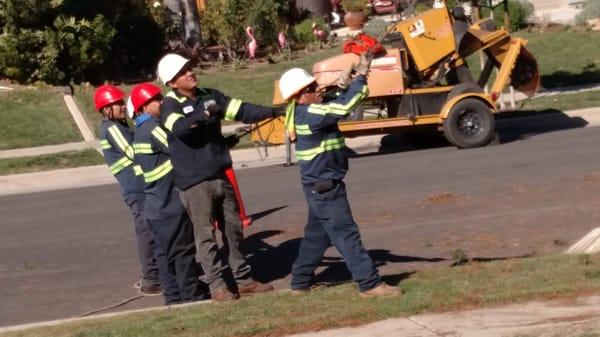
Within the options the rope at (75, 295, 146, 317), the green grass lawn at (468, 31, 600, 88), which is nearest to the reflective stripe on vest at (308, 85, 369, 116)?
the rope at (75, 295, 146, 317)

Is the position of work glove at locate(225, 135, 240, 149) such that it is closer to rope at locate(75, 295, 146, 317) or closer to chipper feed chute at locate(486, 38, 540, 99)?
rope at locate(75, 295, 146, 317)

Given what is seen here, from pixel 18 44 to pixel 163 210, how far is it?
54.2 ft

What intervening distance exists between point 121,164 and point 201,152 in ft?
5.94

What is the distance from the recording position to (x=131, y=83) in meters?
25.8

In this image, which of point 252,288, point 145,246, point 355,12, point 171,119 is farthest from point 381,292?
point 355,12

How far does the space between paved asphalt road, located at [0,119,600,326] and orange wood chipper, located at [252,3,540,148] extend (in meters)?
0.47

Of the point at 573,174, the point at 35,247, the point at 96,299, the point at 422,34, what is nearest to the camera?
the point at 96,299

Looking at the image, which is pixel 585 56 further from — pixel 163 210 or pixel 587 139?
pixel 163 210

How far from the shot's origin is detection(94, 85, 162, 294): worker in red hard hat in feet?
33.2

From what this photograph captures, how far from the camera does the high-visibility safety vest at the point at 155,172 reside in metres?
9.25

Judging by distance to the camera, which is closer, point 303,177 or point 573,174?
point 303,177

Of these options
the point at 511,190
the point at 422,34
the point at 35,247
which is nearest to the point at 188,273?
the point at 35,247

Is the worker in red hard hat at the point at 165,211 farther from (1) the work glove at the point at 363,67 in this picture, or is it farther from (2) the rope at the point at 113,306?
(1) the work glove at the point at 363,67

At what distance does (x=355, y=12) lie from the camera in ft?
111
